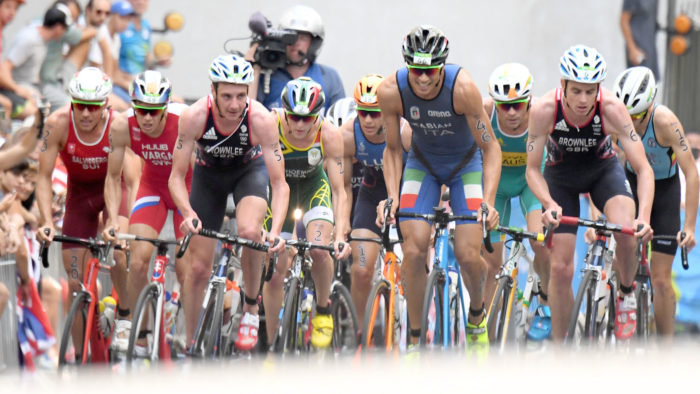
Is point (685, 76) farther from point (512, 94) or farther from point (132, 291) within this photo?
point (132, 291)

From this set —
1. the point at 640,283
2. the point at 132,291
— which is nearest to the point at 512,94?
the point at 640,283

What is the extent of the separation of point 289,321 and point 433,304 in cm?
97

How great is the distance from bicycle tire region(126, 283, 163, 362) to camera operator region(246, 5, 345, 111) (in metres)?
3.67

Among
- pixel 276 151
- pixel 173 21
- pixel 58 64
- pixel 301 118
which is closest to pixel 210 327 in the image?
pixel 276 151

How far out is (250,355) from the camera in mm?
8961

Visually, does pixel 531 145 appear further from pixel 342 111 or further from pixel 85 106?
pixel 85 106

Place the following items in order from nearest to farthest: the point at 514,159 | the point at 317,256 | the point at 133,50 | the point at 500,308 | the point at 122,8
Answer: the point at 500,308 → the point at 317,256 → the point at 514,159 → the point at 122,8 → the point at 133,50

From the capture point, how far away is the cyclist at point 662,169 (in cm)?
932

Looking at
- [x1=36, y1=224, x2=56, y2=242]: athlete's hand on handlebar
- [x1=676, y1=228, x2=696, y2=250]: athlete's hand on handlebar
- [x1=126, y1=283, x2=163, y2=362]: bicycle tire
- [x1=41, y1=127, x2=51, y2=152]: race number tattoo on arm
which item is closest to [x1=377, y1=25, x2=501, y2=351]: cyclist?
[x1=676, y1=228, x2=696, y2=250]: athlete's hand on handlebar

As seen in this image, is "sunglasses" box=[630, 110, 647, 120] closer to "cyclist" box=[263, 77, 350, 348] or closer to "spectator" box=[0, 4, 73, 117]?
"cyclist" box=[263, 77, 350, 348]

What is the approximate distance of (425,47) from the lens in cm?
835

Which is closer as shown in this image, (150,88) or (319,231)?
(150,88)

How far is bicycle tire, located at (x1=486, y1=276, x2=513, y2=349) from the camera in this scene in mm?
8758

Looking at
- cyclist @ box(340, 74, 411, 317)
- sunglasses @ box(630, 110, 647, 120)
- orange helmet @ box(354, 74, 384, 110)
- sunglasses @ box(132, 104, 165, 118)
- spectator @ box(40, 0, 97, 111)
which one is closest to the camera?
sunglasses @ box(132, 104, 165, 118)
